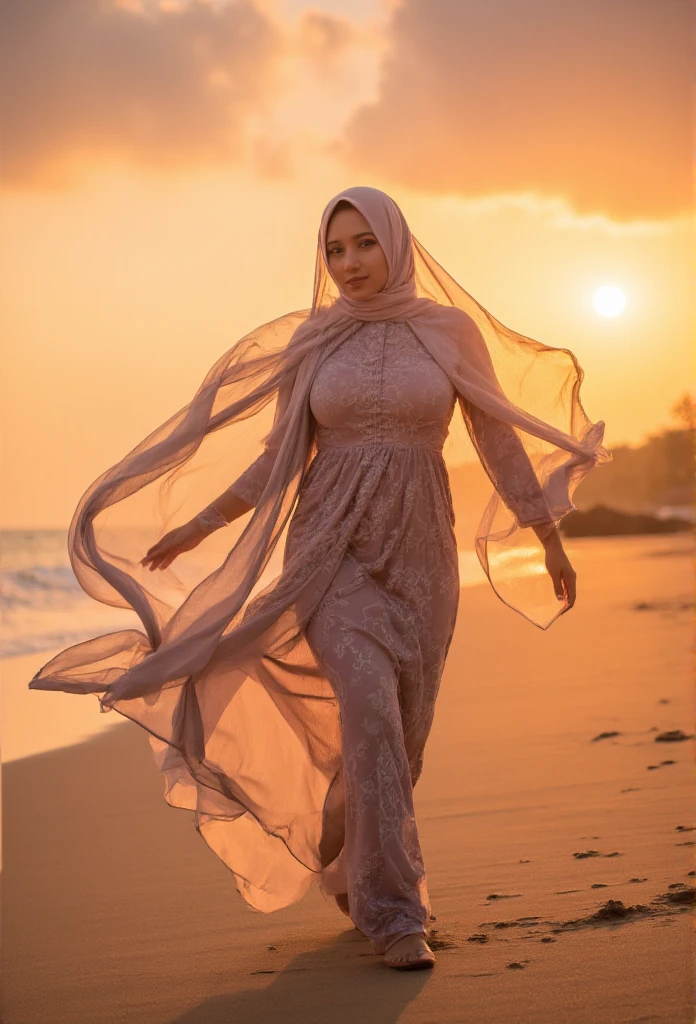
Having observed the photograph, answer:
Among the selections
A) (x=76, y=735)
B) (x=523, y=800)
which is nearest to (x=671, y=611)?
(x=76, y=735)

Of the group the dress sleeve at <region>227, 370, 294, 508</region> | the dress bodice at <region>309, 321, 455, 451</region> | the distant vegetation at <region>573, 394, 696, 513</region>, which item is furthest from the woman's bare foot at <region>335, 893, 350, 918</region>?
the distant vegetation at <region>573, 394, 696, 513</region>

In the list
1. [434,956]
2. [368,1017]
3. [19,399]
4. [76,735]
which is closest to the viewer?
[368,1017]

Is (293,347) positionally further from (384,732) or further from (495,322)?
(384,732)

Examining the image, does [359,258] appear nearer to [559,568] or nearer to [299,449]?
[299,449]

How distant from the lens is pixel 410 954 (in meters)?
3.58

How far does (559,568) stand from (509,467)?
1.22ft

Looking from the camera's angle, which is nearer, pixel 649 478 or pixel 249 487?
pixel 249 487

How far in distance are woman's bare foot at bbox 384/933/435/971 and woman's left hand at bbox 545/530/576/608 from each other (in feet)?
4.09

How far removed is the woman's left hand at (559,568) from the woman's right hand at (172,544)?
1.16m

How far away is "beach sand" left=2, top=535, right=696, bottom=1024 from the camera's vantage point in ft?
11.1

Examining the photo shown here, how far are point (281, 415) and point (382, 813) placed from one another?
141cm

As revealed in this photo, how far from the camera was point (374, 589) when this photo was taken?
406 cm

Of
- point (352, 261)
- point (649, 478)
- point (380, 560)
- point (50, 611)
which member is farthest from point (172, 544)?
point (649, 478)

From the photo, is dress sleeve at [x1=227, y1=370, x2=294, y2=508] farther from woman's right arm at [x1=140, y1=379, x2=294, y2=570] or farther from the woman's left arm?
the woman's left arm
